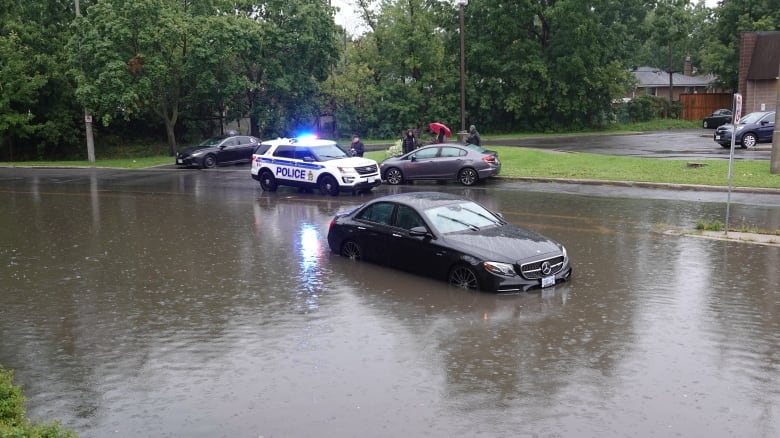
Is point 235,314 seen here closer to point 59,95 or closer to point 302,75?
point 302,75

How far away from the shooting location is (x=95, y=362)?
812cm

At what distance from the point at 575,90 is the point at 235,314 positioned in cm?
4533

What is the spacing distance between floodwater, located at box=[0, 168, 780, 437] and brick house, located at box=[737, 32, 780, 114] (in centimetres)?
3542

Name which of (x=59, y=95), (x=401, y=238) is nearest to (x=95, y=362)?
(x=401, y=238)

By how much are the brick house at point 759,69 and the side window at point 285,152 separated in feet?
113

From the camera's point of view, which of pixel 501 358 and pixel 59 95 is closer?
pixel 501 358

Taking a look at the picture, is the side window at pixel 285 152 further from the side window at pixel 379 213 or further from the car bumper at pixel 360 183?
the side window at pixel 379 213

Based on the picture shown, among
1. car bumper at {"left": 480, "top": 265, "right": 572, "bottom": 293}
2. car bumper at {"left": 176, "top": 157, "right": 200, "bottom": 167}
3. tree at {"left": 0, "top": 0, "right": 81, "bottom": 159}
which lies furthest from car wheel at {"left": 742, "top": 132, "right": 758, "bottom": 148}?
tree at {"left": 0, "top": 0, "right": 81, "bottom": 159}

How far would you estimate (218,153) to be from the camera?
34.6 meters

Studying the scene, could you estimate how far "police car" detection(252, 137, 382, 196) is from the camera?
22.3 meters

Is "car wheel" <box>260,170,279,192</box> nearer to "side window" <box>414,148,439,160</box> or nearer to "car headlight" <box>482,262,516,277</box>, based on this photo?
"side window" <box>414,148,439,160</box>

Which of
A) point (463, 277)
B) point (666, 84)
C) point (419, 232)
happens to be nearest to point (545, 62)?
point (666, 84)

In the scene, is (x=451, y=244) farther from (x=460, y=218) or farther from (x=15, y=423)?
(x=15, y=423)

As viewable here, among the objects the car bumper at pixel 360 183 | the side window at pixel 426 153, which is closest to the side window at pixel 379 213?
the car bumper at pixel 360 183
